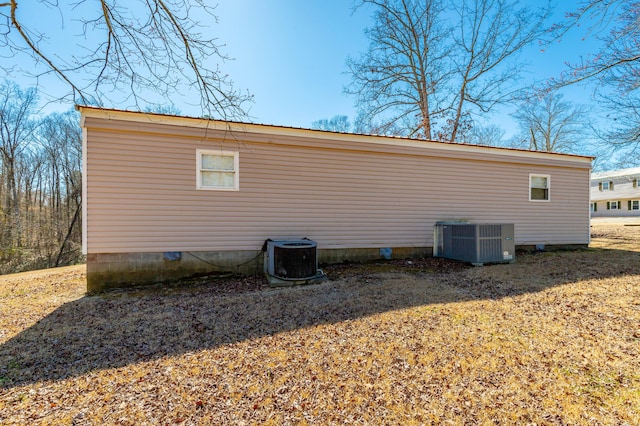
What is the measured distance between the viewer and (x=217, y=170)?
608 centimetres

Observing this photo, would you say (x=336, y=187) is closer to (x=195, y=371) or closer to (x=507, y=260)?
(x=507, y=260)

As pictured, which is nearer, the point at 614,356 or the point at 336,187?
the point at 614,356

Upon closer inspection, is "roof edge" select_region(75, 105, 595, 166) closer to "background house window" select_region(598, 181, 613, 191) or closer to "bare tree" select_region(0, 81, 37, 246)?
"bare tree" select_region(0, 81, 37, 246)

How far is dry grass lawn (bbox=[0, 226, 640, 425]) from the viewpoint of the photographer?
6.81 ft

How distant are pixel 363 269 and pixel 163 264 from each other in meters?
4.27

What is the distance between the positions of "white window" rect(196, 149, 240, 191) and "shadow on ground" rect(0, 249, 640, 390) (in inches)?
82.3

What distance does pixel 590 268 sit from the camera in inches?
245

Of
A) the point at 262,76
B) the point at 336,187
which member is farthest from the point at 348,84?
the point at 262,76

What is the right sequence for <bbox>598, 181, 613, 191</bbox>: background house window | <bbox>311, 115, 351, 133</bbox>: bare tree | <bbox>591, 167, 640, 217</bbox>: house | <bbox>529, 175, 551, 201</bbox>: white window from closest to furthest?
<bbox>529, 175, 551, 201</bbox>: white window → <bbox>311, 115, 351, 133</bbox>: bare tree → <bbox>591, 167, 640, 217</bbox>: house → <bbox>598, 181, 613, 191</bbox>: background house window

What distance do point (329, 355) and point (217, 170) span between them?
15.2ft

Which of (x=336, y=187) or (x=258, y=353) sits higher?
(x=336, y=187)

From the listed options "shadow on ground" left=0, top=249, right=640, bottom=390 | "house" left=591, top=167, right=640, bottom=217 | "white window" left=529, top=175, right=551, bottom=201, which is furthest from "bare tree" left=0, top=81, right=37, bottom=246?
"house" left=591, top=167, right=640, bottom=217

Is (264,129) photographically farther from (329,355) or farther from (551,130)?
(551,130)

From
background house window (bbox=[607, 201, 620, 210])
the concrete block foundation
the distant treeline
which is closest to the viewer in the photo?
the concrete block foundation
